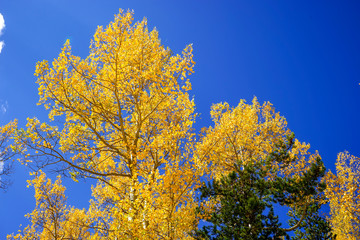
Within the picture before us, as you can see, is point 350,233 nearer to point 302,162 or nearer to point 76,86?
point 302,162

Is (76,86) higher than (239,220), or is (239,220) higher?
(76,86)

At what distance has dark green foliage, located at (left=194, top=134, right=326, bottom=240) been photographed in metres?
6.56

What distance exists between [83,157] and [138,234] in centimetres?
302

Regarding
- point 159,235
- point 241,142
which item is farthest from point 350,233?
point 159,235

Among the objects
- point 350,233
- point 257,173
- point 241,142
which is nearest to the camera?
point 257,173

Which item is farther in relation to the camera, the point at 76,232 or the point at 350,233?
the point at 350,233

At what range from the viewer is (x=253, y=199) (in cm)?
640

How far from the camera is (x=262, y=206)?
676cm

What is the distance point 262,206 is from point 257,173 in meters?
1.52

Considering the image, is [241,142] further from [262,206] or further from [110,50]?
[110,50]

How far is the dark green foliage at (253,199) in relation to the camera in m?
6.56

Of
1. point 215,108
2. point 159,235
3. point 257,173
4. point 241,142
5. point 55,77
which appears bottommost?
point 159,235

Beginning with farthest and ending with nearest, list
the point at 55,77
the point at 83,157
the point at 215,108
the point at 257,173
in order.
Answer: the point at 215,108 < the point at 257,173 < the point at 83,157 < the point at 55,77

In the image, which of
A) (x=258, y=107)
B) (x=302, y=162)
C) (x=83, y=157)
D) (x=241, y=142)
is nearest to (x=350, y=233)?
(x=302, y=162)
